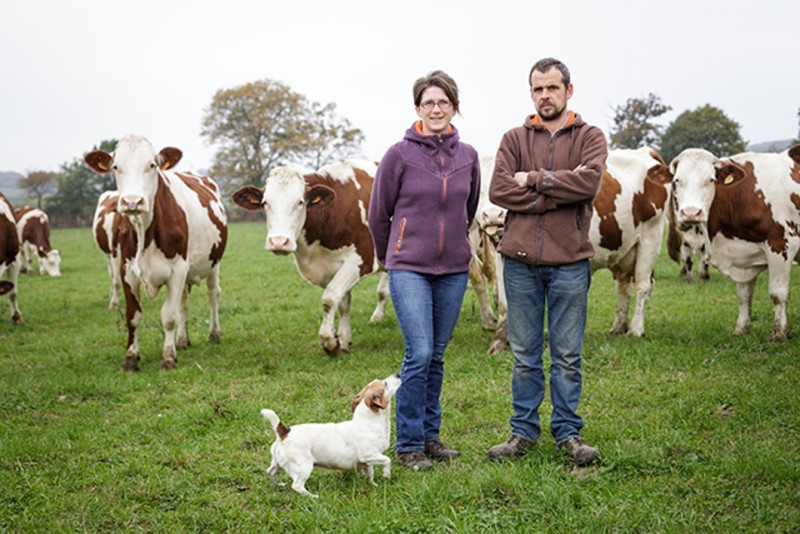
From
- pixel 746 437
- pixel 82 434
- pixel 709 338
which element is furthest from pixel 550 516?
pixel 709 338

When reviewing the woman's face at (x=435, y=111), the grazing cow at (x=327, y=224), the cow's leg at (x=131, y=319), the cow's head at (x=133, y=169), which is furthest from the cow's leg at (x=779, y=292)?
the cow's leg at (x=131, y=319)

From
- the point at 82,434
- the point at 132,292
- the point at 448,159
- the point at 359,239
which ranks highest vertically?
the point at 448,159

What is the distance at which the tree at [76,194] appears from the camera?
57.7m

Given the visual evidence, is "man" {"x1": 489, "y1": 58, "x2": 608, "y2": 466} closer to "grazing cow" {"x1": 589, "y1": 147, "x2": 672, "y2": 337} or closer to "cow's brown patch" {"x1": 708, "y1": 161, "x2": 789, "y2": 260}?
"grazing cow" {"x1": 589, "y1": 147, "x2": 672, "y2": 337}

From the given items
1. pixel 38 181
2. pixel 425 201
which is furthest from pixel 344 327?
pixel 38 181

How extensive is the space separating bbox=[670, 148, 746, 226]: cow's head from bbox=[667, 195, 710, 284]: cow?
27 centimetres

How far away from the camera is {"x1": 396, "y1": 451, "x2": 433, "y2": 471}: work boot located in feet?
15.3

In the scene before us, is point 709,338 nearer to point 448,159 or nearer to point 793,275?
point 448,159

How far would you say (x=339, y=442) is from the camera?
4.43 metres

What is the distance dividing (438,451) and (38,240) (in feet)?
Result: 63.7

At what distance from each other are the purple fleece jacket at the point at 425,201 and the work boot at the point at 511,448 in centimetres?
121

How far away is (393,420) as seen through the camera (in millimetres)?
5988

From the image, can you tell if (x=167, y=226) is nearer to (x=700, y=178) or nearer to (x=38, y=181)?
(x=700, y=178)

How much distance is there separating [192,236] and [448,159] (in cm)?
541
